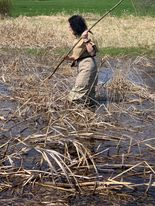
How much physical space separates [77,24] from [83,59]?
2.07 ft

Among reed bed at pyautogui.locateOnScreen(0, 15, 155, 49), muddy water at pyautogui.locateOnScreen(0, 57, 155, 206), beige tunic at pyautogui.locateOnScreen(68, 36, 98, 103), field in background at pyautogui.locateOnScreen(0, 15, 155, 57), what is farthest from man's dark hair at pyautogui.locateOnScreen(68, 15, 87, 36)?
reed bed at pyautogui.locateOnScreen(0, 15, 155, 49)

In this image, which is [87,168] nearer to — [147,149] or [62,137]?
[62,137]

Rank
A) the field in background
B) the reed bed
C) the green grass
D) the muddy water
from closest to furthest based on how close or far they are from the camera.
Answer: the muddy water
the field in background
the reed bed
the green grass

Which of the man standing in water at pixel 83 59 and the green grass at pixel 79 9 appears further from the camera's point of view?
the green grass at pixel 79 9

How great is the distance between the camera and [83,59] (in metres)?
9.47

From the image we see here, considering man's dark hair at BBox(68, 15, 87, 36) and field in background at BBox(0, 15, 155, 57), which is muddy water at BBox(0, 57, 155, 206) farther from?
field in background at BBox(0, 15, 155, 57)

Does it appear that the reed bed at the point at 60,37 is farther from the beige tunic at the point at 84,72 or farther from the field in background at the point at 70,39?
the beige tunic at the point at 84,72

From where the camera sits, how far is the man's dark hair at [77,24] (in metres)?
9.24

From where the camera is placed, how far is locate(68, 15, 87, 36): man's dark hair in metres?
9.24

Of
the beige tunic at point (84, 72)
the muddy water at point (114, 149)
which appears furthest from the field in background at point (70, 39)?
the muddy water at point (114, 149)

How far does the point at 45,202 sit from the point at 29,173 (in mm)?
537

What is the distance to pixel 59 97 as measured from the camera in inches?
342

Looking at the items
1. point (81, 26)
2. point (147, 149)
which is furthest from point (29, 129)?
point (81, 26)

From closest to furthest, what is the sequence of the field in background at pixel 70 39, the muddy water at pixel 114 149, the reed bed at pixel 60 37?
1. the muddy water at pixel 114 149
2. the field in background at pixel 70 39
3. the reed bed at pixel 60 37
